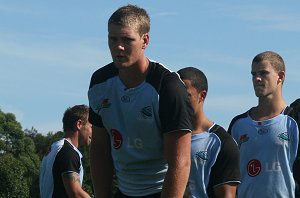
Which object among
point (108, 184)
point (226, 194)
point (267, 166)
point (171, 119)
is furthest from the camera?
point (267, 166)

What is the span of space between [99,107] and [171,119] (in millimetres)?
715

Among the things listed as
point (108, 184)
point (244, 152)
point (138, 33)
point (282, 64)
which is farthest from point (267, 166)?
point (138, 33)

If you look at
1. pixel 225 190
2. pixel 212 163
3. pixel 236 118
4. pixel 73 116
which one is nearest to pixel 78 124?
pixel 73 116

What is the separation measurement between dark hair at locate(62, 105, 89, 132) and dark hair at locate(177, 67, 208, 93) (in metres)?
3.38

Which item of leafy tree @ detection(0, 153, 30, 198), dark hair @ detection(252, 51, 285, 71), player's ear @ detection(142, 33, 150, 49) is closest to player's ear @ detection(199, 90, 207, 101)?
dark hair @ detection(252, 51, 285, 71)

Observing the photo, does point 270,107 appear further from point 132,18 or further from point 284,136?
point 132,18

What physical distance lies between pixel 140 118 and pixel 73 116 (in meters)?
6.09

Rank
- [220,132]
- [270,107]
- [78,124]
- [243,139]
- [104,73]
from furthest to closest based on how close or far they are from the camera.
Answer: [78,124] < [243,139] < [270,107] < [220,132] < [104,73]

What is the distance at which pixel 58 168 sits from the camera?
559 inches

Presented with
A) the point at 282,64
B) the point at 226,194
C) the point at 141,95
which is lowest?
the point at 226,194

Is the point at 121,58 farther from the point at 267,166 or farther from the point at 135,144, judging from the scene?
the point at 267,166

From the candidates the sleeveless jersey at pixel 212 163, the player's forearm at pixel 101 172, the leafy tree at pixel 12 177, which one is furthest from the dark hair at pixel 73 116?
the leafy tree at pixel 12 177

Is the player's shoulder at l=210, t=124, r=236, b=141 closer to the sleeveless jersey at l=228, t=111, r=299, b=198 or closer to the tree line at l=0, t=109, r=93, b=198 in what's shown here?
the sleeveless jersey at l=228, t=111, r=299, b=198

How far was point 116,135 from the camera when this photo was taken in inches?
356
